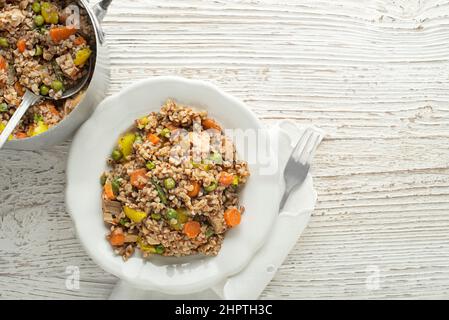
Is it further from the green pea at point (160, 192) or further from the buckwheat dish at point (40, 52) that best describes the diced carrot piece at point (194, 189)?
the buckwheat dish at point (40, 52)

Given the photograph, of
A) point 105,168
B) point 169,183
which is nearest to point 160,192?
point 169,183

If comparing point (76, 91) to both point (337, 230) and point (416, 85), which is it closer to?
point (337, 230)

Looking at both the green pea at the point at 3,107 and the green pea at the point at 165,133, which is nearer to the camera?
the green pea at the point at 3,107

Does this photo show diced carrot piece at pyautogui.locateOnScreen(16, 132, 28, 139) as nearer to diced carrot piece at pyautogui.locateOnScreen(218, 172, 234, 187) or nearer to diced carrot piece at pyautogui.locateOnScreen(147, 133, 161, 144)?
diced carrot piece at pyautogui.locateOnScreen(147, 133, 161, 144)

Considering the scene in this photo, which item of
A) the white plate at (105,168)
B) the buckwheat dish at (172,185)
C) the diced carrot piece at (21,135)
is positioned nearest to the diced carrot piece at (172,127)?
the buckwheat dish at (172,185)

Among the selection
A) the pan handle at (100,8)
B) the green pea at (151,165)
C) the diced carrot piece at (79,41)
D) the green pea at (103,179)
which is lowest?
the green pea at (103,179)
